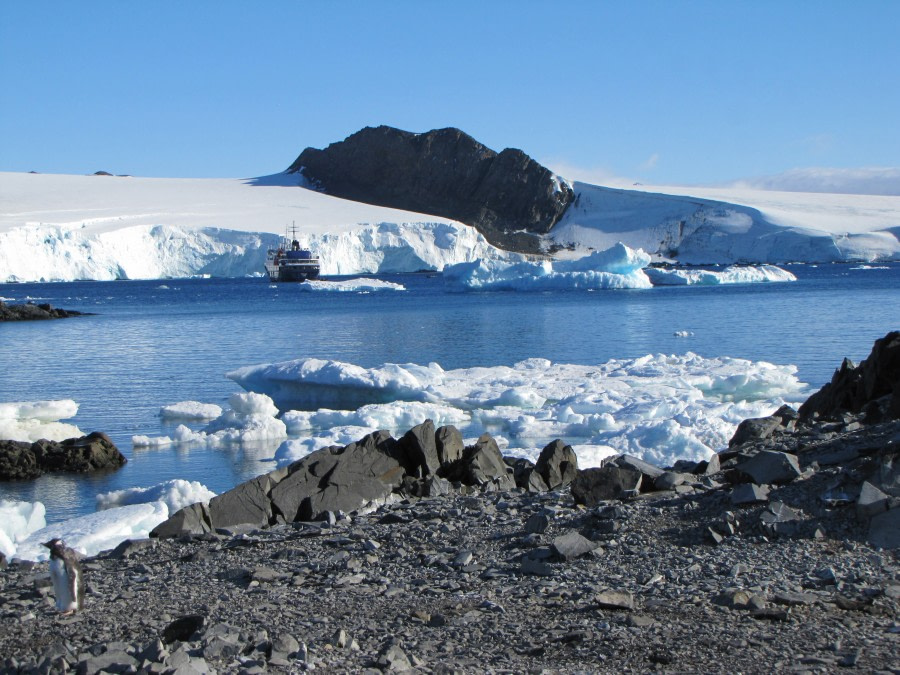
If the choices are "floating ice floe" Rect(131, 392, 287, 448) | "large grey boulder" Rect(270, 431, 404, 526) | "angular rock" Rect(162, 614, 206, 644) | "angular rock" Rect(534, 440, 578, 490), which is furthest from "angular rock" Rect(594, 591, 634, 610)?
"floating ice floe" Rect(131, 392, 287, 448)

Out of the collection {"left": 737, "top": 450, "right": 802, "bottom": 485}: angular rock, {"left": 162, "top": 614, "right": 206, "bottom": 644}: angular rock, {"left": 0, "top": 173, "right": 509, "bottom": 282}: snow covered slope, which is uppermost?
{"left": 0, "top": 173, "right": 509, "bottom": 282}: snow covered slope

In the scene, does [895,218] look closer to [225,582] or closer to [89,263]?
[89,263]

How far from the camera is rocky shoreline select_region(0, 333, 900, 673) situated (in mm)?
3453

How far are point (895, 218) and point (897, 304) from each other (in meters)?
37.7

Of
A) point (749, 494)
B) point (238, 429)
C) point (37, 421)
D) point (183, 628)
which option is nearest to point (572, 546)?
point (749, 494)

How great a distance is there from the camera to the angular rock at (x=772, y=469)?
204 inches

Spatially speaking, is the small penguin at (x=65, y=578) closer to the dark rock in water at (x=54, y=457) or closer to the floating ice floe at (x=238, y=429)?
the dark rock in water at (x=54, y=457)

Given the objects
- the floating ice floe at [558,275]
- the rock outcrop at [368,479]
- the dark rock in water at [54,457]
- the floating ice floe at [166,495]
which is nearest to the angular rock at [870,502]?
the rock outcrop at [368,479]

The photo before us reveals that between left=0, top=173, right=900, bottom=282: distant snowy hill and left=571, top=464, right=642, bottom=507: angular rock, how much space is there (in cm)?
4757

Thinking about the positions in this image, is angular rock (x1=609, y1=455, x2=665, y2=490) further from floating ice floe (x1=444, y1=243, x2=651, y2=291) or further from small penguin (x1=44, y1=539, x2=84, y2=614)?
floating ice floe (x1=444, y1=243, x2=651, y2=291)

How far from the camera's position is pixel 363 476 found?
7.02 metres

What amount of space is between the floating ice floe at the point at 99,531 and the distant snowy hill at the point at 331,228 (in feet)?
147

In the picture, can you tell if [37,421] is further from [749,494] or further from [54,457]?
[749,494]

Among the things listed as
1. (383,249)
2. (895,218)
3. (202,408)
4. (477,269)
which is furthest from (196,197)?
(202,408)
